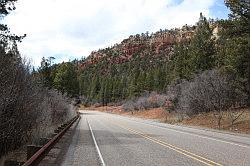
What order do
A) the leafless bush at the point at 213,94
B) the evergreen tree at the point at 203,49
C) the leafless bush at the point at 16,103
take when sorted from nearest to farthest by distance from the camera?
1. the leafless bush at the point at 16,103
2. the leafless bush at the point at 213,94
3. the evergreen tree at the point at 203,49

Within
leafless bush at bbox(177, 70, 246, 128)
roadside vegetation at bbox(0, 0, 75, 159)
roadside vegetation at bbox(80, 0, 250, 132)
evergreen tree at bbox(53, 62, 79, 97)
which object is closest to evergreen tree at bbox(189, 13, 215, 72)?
roadside vegetation at bbox(80, 0, 250, 132)

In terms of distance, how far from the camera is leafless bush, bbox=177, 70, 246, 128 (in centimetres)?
4647

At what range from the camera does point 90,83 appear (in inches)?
7815

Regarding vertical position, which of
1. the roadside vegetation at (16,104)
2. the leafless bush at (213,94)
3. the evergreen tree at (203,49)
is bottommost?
the roadside vegetation at (16,104)

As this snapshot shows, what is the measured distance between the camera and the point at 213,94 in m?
47.4

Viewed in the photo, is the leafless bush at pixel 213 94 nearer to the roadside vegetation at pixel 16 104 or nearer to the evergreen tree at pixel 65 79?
the roadside vegetation at pixel 16 104

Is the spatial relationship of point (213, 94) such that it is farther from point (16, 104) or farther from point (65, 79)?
point (65, 79)

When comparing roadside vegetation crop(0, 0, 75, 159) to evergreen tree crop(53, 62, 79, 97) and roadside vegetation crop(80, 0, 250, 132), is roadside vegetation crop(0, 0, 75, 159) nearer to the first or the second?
roadside vegetation crop(80, 0, 250, 132)

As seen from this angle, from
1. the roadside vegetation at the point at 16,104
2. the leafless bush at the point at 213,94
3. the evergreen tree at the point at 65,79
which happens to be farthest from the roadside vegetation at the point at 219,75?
the evergreen tree at the point at 65,79

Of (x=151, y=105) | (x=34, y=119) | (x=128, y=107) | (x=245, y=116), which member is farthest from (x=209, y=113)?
(x=128, y=107)

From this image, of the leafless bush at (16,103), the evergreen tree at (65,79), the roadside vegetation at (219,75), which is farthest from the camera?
the evergreen tree at (65,79)

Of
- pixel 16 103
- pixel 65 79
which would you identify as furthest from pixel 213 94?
pixel 65 79

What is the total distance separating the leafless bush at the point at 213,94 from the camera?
4647cm

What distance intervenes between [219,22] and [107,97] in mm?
134930
